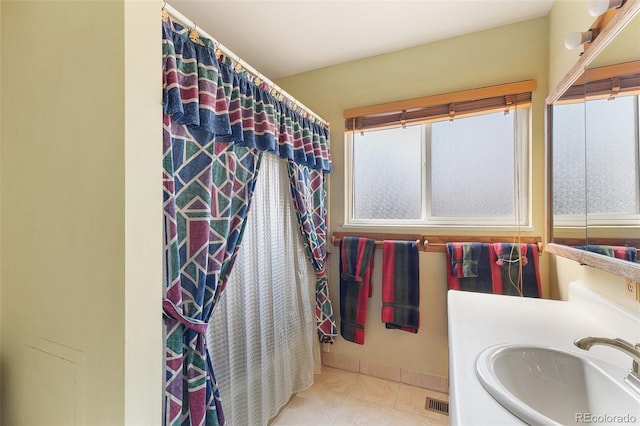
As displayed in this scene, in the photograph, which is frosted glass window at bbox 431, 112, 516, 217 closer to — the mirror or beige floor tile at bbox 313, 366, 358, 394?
the mirror

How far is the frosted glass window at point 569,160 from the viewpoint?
121cm

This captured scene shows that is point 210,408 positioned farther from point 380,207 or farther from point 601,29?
point 601,29

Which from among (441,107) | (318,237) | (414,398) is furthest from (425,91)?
(414,398)

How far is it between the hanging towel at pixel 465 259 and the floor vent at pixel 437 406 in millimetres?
825

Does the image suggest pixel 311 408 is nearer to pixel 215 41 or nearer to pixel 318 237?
pixel 318 237

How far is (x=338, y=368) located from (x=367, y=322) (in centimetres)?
46

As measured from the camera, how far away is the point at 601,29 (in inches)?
41.4

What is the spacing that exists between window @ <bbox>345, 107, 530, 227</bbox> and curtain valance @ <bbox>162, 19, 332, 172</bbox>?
66 cm

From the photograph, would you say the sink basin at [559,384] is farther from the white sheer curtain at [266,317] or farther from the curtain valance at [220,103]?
the curtain valance at [220,103]

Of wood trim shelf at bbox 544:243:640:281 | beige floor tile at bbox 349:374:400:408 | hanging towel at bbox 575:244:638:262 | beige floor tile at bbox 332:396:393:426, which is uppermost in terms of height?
hanging towel at bbox 575:244:638:262

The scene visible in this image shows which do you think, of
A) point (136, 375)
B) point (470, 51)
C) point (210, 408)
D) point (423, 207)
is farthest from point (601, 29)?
point (210, 408)

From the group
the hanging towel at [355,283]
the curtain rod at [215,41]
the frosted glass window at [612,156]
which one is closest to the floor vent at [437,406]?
the hanging towel at [355,283]

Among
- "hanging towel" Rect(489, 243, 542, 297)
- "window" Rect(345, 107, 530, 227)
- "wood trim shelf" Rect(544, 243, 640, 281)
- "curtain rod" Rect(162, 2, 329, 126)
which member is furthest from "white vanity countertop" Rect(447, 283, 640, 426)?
"curtain rod" Rect(162, 2, 329, 126)

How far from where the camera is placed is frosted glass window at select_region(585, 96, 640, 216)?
2.89 feet
